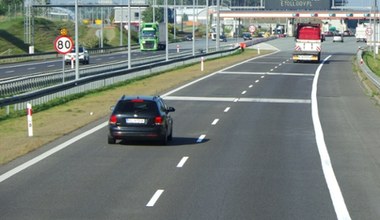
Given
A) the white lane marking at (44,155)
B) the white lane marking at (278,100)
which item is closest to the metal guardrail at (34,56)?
the white lane marking at (278,100)

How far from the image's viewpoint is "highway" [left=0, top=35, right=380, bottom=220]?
1595 centimetres

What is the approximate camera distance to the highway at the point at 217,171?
15953 millimetres

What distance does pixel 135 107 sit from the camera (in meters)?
26.0

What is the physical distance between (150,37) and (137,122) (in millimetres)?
102387

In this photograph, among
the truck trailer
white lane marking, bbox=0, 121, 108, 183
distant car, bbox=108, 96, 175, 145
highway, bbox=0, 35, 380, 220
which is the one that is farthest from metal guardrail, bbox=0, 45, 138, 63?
distant car, bbox=108, 96, 175, 145

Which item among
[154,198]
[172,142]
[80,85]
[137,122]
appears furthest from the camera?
[80,85]

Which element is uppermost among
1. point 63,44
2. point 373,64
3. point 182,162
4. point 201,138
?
point 63,44

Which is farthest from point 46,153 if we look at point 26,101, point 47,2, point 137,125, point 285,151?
→ point 47,2

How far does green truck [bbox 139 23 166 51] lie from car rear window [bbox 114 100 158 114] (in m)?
97.6

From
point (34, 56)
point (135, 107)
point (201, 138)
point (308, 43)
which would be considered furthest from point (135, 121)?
point (34, 56)

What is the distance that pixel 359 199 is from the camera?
17.4m

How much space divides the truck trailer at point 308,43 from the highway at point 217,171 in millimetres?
45525

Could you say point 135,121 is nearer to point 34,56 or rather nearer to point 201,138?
point 201,138

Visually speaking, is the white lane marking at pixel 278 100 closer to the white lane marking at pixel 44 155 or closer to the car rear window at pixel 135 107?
the white lane marking at pixel 44 155
